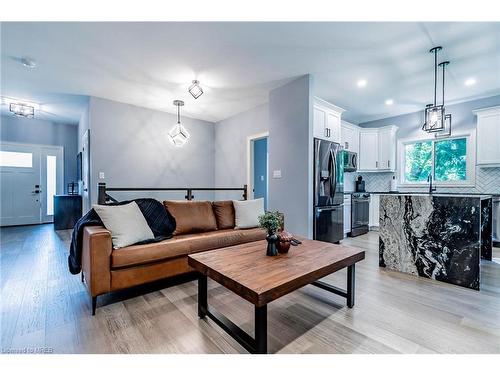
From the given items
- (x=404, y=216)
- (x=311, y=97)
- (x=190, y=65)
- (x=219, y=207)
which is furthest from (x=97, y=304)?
(x=311, y=97)

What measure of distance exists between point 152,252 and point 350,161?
14.0 ft

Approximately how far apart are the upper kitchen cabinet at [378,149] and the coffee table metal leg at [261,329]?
501cm

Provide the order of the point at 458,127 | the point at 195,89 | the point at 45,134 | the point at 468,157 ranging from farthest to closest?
the point at 45,134
the point at 458,127
the point at 468,157
the point at 195,89

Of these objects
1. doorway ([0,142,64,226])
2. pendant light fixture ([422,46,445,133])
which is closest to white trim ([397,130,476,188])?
pendant light fixture ([422,46,445,133])

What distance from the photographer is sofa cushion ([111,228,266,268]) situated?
2.03m

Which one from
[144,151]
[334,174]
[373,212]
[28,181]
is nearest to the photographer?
[334,174]

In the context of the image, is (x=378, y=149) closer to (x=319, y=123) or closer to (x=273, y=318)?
(x=319, y=123)

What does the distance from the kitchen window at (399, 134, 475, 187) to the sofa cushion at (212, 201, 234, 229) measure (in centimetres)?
432

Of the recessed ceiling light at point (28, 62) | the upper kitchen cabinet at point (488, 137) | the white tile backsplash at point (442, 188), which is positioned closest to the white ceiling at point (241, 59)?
the recessed ceiling light at point (28, 62)

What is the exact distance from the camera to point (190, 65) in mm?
3156

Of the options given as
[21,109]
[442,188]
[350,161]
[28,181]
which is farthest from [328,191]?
[28,181]

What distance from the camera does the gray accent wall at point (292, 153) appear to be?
347 cm

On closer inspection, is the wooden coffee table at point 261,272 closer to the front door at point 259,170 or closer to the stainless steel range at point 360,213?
the stainless steel range at point 360,213

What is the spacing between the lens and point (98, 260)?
6.32 ft
